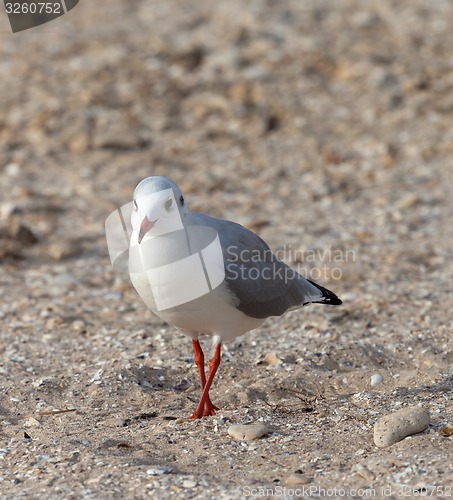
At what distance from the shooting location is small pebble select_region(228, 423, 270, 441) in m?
4.54

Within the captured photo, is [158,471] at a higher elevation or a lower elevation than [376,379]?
higher

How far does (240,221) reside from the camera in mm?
8680

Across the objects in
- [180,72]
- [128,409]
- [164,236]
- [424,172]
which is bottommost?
[424,172]

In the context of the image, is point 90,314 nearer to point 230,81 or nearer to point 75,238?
point 75,238

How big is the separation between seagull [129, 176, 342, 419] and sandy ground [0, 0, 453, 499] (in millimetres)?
502

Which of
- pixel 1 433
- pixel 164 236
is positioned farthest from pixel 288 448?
pixel 1 433

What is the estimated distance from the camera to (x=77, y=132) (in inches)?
419

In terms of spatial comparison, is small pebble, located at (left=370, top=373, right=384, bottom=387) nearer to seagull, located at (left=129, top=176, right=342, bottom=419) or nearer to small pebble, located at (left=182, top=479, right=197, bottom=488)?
seagull, located at (left=129, top=176, right=342, bottom=419)

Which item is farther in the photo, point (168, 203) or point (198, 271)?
point (198, 271)

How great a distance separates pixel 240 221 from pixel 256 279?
3.65m

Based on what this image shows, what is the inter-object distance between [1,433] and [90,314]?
1.99 m

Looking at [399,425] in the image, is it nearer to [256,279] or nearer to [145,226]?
[256,279]

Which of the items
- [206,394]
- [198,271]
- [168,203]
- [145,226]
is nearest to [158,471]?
[206,394]

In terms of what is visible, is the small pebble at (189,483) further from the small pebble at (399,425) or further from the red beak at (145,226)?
the red beak at (145,226)
